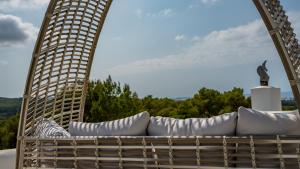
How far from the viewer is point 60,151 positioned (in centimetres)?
334

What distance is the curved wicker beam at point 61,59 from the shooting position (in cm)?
421

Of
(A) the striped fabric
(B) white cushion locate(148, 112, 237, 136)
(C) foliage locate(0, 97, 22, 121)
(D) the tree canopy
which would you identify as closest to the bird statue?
(A) the striped fabric

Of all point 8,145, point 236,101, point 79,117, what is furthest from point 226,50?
point 79,117

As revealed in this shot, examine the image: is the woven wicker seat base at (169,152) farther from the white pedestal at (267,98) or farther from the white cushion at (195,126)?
the white pedestal at (267,98)

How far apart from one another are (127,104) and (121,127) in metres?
13.0

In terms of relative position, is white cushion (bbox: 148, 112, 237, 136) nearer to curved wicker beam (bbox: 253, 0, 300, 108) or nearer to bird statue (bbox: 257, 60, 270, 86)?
curved wicker beam (bbox: 253, 0, 300, 108)

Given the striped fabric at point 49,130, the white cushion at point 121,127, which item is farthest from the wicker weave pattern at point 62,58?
the white cushion at point 121,127

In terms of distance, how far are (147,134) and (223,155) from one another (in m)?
0.66

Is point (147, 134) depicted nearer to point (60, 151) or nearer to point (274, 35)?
point (60, 151)

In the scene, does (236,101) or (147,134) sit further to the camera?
(236,101)

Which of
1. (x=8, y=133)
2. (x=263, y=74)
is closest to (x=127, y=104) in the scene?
(x=8, y=133)

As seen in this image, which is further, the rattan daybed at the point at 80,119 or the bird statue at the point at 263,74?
the bird statue at the point at 263,74

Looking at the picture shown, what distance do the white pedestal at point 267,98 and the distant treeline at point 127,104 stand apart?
8976 millimetres

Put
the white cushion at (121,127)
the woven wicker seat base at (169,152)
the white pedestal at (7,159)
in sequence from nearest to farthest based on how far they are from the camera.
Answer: the woven wicker seat base at (169,152) → the white cushion at (121,127) → the white pedestal at (7,159)
